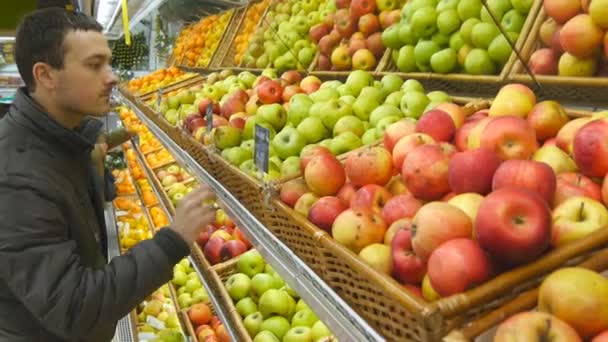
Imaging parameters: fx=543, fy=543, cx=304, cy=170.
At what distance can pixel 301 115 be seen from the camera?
7.34ft

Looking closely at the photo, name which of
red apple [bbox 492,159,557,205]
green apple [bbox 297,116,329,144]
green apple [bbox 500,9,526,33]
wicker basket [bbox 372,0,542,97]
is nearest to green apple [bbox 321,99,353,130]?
green apple [bbox 297,116,329,144]

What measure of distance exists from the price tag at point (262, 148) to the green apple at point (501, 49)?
0.97m

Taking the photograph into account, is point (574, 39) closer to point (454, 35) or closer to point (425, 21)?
point (454, 35)

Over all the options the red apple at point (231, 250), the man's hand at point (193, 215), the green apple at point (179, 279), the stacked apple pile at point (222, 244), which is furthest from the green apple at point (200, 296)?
the man's hand at point (193, 215)

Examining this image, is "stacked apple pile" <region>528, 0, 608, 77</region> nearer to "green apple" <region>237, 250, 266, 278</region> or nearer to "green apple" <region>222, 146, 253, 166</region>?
"green apple" <region>222, 146, 253, 166</region>

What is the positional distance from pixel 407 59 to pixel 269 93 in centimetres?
68

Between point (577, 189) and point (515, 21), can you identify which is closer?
point (577, 189)

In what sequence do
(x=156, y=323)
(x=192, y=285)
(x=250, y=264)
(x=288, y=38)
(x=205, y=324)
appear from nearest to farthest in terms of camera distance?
(x=250, y=264)
(x=205, y=324)
(x=192, y=285)
(x=156, y=323)
(x=288, y=38)

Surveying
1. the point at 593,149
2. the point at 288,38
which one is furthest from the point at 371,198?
the point at 288,38

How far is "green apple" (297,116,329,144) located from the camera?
2025 millimetres

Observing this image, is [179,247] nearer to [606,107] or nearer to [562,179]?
[562,179]

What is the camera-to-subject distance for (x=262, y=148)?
4.93 ft

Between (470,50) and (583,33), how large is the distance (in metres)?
0.58

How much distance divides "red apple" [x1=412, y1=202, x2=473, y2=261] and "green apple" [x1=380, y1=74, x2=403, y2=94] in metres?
1.31
